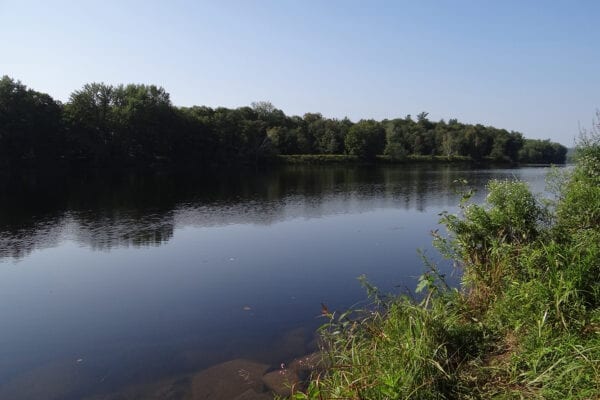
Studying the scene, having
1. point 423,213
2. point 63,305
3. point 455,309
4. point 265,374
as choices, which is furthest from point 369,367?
point 423,213

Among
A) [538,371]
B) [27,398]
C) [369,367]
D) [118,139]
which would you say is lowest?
[27,398]

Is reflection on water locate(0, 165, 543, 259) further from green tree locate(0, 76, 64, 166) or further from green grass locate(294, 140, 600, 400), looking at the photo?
green grass locate(294, 140, 600, 400)

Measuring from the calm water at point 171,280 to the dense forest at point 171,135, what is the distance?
40.9 m

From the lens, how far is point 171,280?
16.7 m

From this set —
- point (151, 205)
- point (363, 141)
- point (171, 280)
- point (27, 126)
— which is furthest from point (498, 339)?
point (363, 141)

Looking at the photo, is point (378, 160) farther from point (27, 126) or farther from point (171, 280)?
point (171, 280)

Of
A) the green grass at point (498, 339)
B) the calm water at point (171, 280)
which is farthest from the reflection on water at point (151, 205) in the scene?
the green grass at point (498, 339)

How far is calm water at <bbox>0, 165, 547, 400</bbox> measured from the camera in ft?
35.0

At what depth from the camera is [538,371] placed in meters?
5.19

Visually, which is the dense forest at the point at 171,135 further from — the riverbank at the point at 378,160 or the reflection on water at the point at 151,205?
the reflection on water at the point at 151,205

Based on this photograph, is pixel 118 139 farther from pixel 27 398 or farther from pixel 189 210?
pixel 27 398

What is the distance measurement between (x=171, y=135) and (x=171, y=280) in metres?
74.9

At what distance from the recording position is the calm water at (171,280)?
10672 millimetres

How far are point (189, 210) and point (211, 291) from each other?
63.4ft
